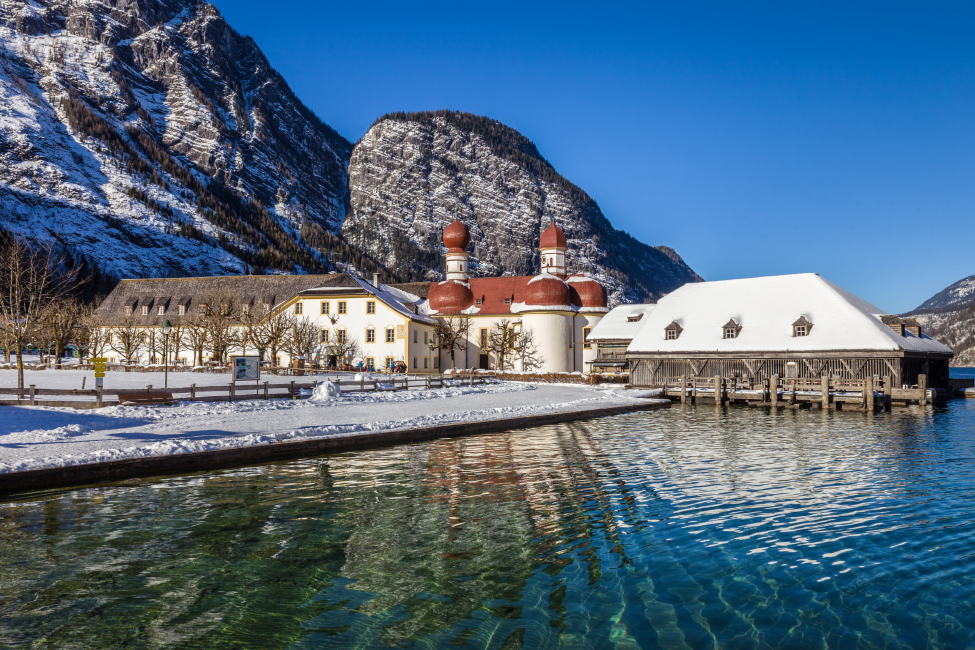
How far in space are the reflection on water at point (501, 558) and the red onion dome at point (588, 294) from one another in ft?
168

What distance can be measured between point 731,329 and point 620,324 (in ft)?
52.7

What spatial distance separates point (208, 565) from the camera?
9.40 metres

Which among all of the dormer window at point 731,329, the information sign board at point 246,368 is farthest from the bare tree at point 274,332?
the dormer window at point 731,329

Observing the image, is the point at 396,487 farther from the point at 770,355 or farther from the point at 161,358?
the point at 161,358

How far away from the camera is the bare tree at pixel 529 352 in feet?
212

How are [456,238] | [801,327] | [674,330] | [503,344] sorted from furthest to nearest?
[456,238]
[503,344]
[674,330]
[801,327]

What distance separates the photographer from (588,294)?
68.8 m

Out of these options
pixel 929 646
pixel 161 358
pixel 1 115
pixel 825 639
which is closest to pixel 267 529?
pixel 825 639

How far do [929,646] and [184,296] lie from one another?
75035mm

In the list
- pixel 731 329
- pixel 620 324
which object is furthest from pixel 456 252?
pixel 731 329

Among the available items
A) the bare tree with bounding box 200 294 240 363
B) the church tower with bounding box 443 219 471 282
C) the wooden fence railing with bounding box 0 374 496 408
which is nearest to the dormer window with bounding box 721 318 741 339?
the wooden fence railing with bounding box 0 374 496 408

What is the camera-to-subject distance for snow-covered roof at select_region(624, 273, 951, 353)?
133ft

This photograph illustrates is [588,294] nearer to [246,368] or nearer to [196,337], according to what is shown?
[196,337]

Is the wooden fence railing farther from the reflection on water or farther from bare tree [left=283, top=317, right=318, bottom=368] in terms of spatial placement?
bare tree [left=283, top=317, right=318, bottom=368]
